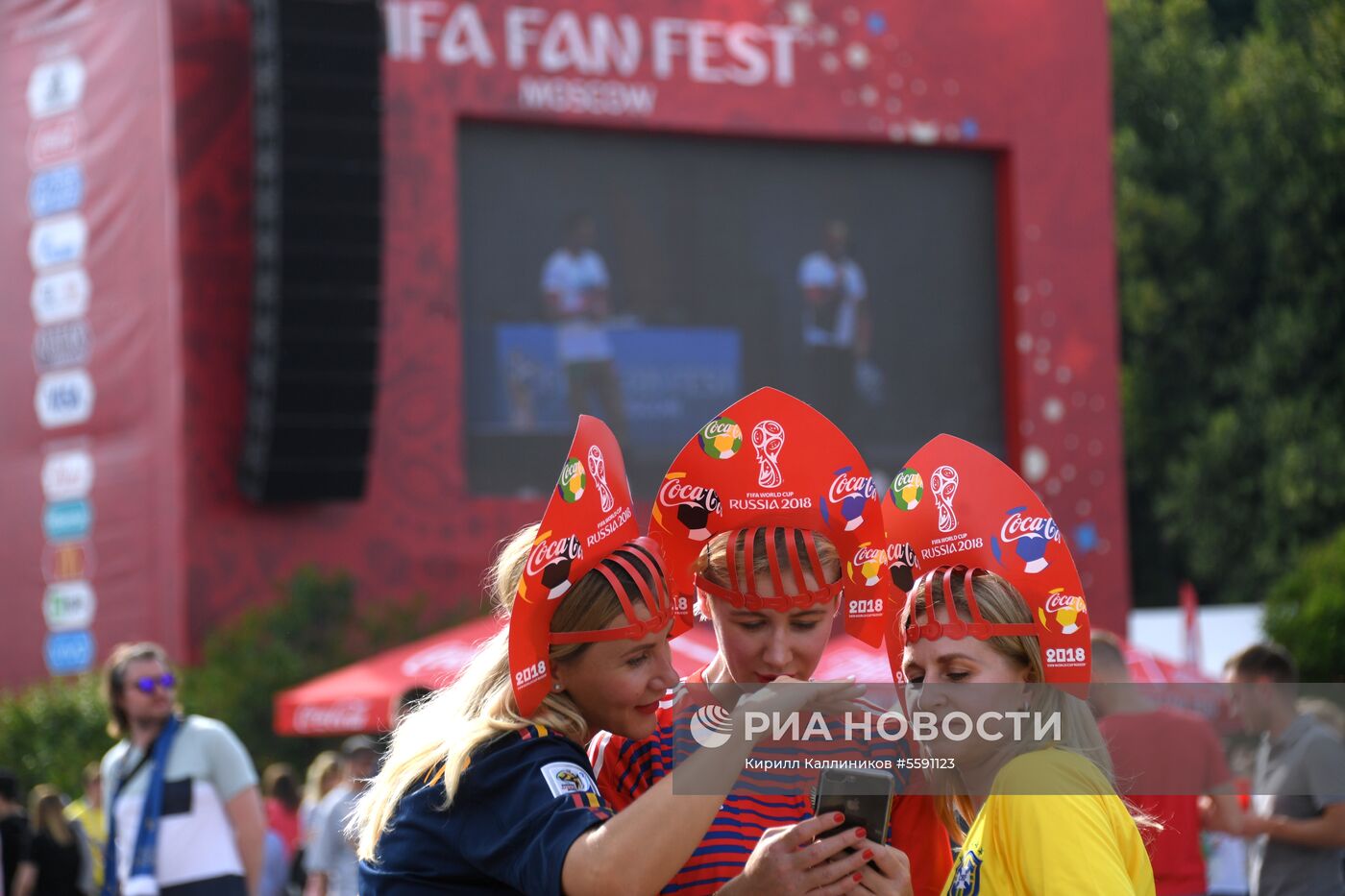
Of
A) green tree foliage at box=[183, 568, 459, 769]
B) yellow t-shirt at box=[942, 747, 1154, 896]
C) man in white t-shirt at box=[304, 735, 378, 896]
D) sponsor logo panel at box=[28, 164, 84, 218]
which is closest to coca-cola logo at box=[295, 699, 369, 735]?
man in white t-shirt at box=[304, 735, 378, 896]

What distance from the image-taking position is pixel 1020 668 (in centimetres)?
278

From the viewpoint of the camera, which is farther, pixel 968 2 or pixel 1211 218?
pixel 1211 218

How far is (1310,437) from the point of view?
24.0m

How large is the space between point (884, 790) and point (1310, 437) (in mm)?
22893

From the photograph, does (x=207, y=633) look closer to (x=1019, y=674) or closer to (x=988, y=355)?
(x=988, y=355)

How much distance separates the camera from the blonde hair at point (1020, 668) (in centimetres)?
266

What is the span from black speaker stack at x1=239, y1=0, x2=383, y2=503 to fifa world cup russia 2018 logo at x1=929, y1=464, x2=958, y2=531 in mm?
10375

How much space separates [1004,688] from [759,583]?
50cm

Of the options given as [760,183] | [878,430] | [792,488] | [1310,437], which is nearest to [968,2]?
[760,183]

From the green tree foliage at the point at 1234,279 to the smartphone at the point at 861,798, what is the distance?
22.1 meters

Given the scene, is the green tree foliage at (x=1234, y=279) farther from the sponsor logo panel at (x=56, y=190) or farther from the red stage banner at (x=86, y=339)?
the sponsor logo panel at (x=56, y=190)

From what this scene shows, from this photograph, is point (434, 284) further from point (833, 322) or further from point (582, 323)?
point (833, 322)

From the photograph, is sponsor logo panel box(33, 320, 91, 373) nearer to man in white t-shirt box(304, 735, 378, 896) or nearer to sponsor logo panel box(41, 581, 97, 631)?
sponsor logo panel box(41, 581, 97, 631)

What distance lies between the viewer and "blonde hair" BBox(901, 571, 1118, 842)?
2656mm
